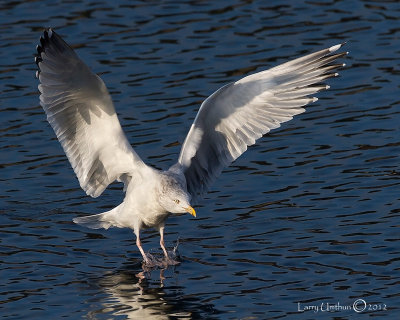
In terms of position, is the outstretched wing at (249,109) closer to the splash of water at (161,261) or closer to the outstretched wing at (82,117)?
the outstretched wing at (82,117)

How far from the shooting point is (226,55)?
17578 millimetres

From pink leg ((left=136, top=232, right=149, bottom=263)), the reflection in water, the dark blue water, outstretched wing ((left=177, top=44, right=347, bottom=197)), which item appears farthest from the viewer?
outstretched wing ((left=177, top=44, right=347, bottom=197))

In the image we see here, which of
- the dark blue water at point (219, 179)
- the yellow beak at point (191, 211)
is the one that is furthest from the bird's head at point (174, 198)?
the dark blue water at point (219, 179)

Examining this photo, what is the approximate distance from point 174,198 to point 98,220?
1100 mm

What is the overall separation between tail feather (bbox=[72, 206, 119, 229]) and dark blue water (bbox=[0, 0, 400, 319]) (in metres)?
0.31

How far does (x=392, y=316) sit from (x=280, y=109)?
291 cm

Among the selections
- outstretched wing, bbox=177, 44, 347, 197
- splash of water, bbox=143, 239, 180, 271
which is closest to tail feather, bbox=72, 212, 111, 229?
splash of water, bbox=143, 239, 180, 271

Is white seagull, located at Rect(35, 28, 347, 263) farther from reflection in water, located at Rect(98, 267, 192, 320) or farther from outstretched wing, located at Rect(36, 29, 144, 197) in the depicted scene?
reflection in water, located at Rect(98, 267, 192, 320)

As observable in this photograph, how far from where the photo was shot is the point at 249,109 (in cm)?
1227

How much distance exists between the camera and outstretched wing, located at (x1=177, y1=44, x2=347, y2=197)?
1198cm

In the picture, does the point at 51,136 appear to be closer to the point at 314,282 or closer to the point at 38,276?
the point at 38,276

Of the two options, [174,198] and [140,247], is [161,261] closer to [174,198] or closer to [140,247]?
[140,247]

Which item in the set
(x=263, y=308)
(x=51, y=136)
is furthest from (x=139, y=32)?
(x=263, y=308)

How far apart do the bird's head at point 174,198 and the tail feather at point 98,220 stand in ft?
2.51
